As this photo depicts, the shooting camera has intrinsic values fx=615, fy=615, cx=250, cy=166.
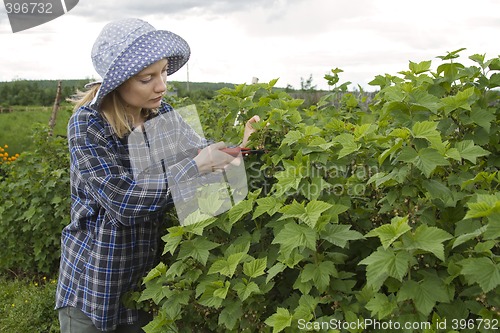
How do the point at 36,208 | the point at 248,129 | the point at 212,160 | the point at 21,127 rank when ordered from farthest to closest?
the point at 21,127 → the point at 36,208 → the point at 248,129 → the point at 212,160

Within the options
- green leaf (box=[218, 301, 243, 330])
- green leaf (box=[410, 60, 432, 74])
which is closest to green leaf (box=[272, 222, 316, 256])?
green leaf (box=[218, 301, 243, 330])

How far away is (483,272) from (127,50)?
1614 millimetres

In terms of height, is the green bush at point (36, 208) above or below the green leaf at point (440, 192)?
below

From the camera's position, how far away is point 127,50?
2547 mm

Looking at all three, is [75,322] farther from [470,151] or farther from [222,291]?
[470,151]

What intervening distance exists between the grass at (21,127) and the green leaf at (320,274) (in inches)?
427

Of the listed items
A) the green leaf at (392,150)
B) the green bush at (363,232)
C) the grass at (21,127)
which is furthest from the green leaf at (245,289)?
the grass at (21,127)

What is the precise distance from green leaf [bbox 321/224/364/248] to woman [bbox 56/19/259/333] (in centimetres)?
61

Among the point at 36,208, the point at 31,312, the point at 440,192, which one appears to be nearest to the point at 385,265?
the point at 440,192

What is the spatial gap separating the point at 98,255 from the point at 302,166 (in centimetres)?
104

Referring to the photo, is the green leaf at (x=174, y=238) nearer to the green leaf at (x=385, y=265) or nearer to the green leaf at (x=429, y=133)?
the green leaf at (x=385, y=265)

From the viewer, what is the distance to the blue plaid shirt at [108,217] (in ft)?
8.23

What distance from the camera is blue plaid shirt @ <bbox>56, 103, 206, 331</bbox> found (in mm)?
2508

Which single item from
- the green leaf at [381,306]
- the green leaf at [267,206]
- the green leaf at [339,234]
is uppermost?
the green leaf at [267,206]
